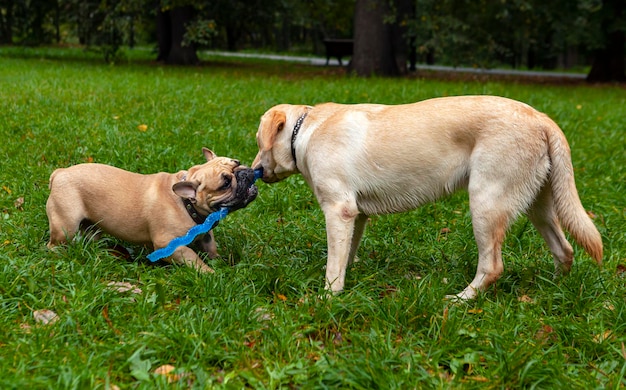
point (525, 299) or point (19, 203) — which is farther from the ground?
point (19, 203)

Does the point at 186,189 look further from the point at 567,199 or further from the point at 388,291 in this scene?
the point at 567,199

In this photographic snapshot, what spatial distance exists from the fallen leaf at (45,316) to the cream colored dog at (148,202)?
3.49ft

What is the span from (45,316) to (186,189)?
138 cm

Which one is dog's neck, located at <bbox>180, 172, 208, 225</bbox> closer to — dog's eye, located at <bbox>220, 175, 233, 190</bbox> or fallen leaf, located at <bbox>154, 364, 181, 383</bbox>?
dog's eye, located at <bbox>220, 175, 233, 190</bbox>

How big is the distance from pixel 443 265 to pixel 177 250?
2010 mm

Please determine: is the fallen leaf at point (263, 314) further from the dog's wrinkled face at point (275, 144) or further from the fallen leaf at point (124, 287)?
the dog's wrinkled face at point (275, 144)

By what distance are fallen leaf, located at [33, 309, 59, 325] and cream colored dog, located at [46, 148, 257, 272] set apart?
3.49 ft

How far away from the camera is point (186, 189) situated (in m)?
4.55

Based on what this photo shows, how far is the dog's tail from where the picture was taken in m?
3.94

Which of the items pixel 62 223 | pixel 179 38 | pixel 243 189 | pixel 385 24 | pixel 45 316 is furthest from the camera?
pixel 179 38

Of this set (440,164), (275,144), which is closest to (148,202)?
(275,144)

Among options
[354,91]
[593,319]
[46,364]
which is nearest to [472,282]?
[593,319]

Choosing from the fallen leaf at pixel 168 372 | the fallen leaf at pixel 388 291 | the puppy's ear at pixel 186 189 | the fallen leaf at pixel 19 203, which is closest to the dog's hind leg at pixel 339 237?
the fallen leaf at pixel 388 291

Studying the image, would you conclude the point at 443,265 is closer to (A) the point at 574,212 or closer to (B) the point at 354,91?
(A) the point at 574,212
